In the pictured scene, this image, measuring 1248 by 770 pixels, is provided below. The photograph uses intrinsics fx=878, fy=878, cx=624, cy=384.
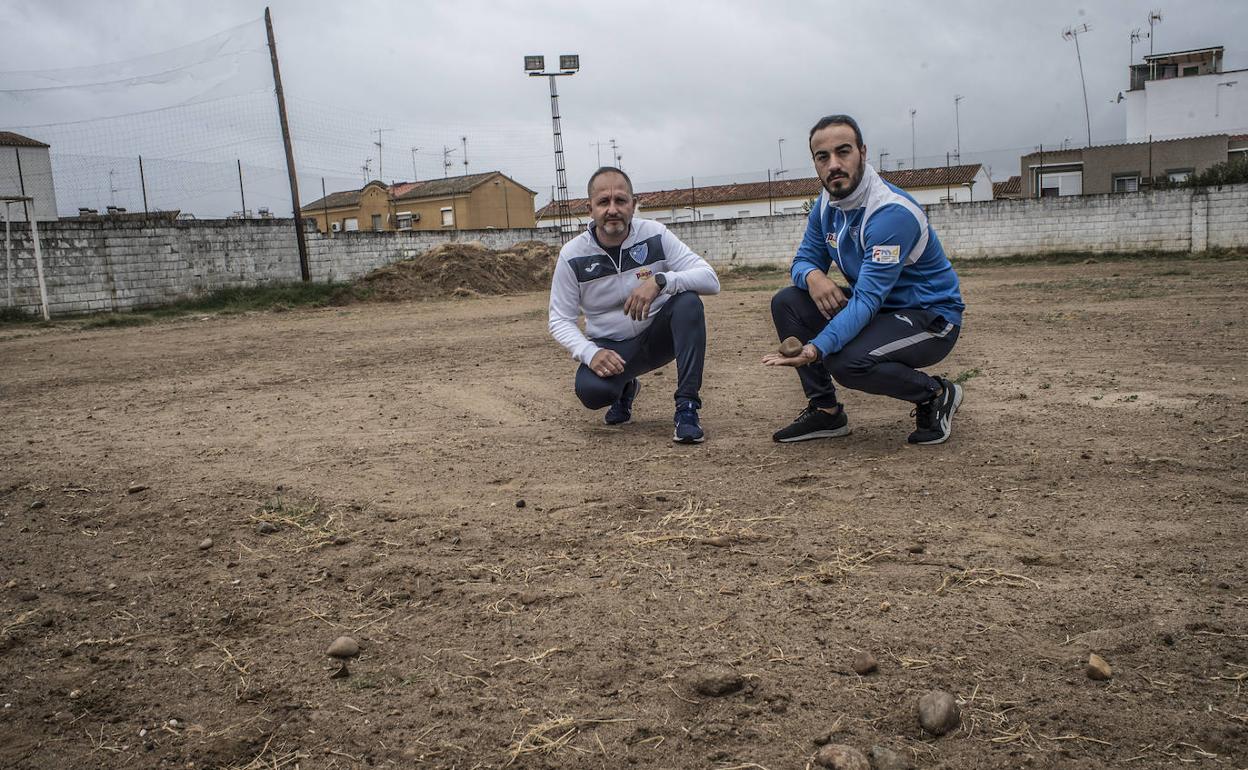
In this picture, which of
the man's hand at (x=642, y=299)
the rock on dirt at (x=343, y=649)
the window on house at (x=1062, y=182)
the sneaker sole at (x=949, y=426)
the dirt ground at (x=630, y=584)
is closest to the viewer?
the dirt ground at (x=630, y=584)

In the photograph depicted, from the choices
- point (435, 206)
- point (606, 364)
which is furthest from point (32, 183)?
point (435, 206)

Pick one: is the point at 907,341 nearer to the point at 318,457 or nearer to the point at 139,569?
the point at 318,457

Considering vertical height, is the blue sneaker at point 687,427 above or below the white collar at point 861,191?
below

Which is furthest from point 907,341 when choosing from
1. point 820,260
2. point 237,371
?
point 237,371

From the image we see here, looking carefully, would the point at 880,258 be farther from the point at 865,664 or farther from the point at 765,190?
the point at 765,190

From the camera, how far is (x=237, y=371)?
7.18m

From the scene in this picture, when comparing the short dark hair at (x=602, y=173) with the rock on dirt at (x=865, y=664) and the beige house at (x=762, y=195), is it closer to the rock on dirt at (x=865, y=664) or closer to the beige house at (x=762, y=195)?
the rock on dirt at (x=865, y=664)

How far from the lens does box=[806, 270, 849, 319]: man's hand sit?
12.6 ft

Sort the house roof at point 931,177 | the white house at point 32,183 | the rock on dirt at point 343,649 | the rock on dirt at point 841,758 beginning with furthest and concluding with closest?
the house roof at point 931,177 → the white house at point 32,183 → the rock on dirt at point 343,649 → the rock on dirt at point 841,758

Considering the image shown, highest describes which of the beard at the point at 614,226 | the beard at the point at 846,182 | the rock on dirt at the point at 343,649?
the beard at the point at 846,182

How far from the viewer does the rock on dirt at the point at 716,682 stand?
189 centimetres

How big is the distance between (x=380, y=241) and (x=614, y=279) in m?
16.5

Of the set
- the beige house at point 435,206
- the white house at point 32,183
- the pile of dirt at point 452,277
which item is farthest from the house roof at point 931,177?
the white house at point 32,183

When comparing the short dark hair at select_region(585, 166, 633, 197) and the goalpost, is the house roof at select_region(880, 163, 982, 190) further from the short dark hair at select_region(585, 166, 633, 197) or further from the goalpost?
the short dark hair at select_region(585, 166, 633, 197)
